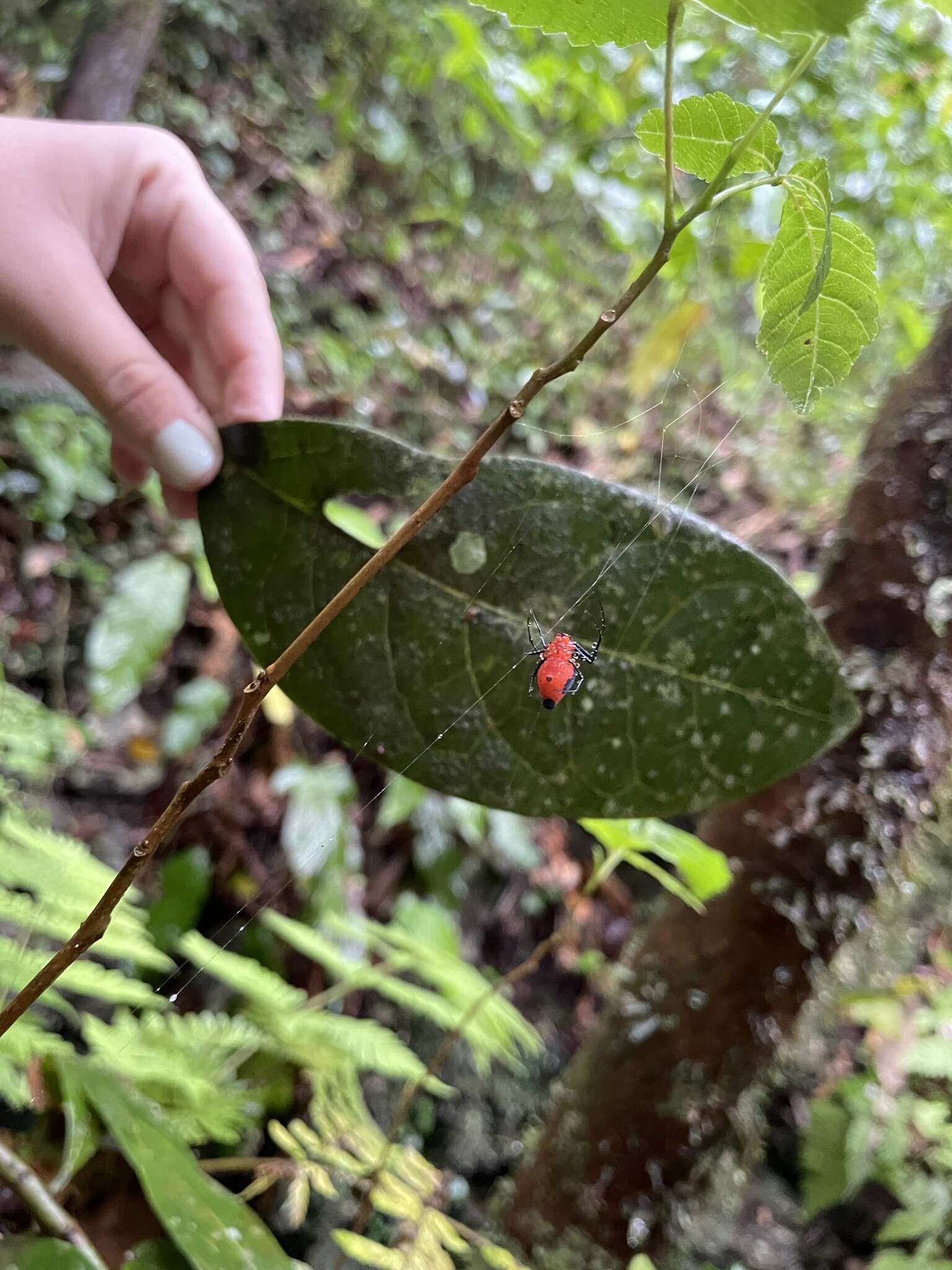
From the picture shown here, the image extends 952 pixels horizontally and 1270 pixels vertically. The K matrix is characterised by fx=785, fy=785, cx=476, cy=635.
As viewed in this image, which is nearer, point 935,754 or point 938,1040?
point 935,754

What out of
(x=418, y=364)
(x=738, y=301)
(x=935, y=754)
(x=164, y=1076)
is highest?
(x=738, y=301)

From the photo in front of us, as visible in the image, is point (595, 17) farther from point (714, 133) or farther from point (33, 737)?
point (33, 737)

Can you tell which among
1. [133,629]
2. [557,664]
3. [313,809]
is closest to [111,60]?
[133,629]

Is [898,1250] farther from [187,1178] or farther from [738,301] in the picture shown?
[738,301]

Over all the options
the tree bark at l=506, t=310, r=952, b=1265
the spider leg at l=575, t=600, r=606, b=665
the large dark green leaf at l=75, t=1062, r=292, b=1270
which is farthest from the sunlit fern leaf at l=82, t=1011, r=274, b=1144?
the spider leg at l=575, t=600, r=606, b=665

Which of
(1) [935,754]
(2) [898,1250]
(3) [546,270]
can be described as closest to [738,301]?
(3) [546,270]

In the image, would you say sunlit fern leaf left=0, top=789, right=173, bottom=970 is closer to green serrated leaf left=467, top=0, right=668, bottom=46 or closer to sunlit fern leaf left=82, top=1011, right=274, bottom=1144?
sunlit fern leaf left=82, top=1011, right=274, bottom=1144
